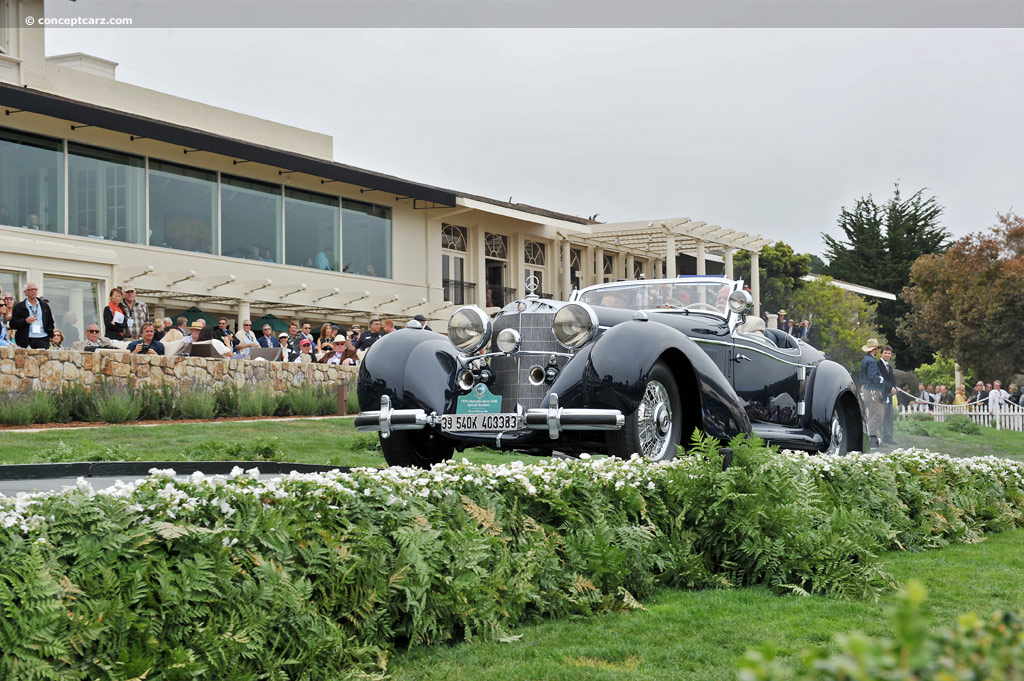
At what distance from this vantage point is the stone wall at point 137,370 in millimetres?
14508

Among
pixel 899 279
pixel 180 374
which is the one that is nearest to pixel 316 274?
pixel 180 374

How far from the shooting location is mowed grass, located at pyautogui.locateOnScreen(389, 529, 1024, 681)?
3990 millimetres

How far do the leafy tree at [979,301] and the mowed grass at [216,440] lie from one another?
29387mm

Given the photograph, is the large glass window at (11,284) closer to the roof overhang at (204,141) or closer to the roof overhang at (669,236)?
the roof overhang at (204,141)

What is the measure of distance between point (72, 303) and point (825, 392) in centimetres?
1529

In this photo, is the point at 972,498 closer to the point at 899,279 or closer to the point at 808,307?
the point at 808,307

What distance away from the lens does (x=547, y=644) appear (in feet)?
14.5

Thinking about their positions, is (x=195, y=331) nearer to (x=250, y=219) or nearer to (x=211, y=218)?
(x=211, y=218)

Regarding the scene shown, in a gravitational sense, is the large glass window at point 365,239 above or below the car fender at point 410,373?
above

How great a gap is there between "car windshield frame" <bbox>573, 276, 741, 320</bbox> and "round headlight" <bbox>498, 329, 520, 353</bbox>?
1.83 meters

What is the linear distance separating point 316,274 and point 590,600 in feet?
79.5

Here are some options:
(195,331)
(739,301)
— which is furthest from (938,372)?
(739,301)

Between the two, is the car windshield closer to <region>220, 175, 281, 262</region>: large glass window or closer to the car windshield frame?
the car windshield frame

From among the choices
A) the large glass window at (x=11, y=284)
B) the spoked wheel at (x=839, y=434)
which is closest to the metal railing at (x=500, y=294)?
the large glass window at (x=11, y=284)
